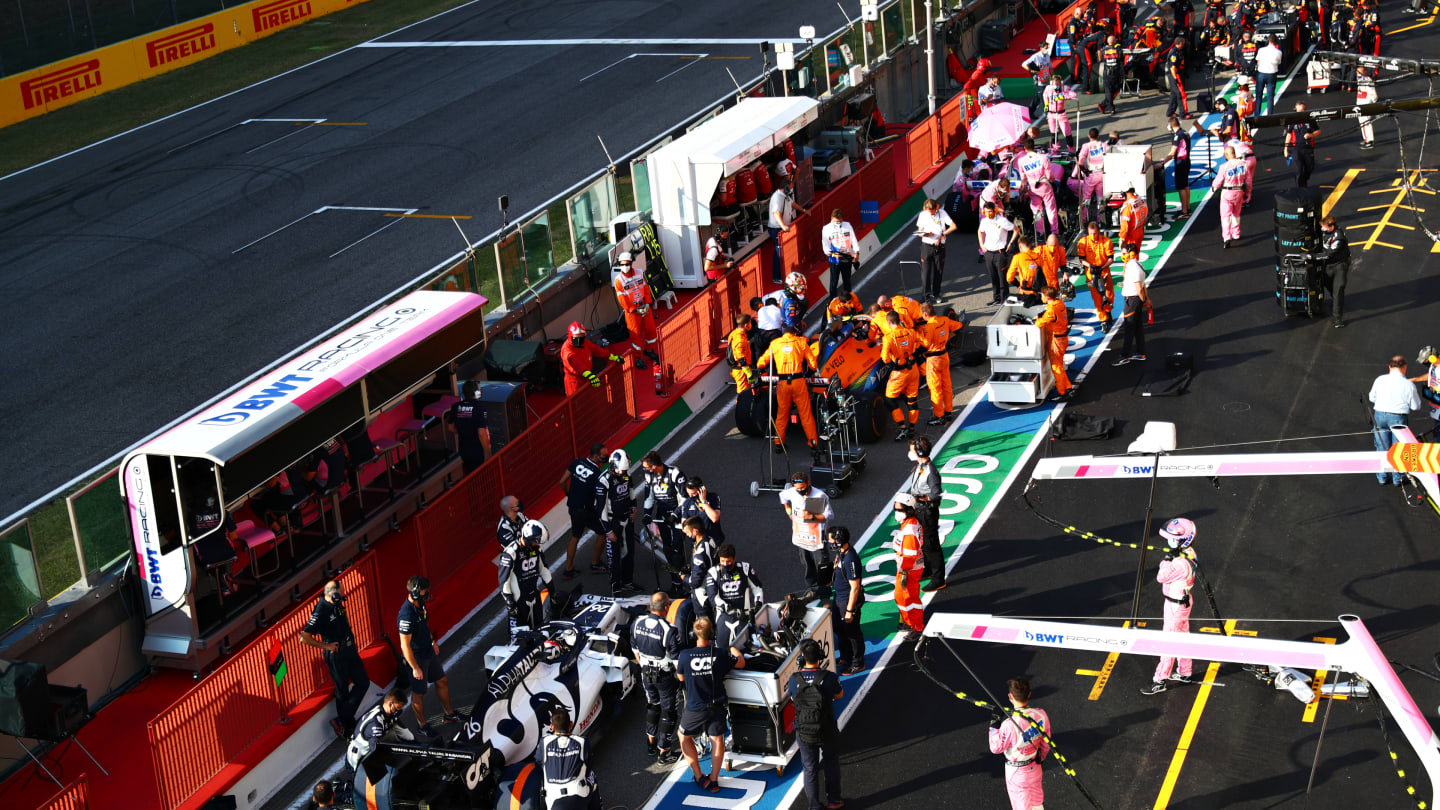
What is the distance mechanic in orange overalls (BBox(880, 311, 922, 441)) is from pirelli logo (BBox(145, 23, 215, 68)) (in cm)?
2816

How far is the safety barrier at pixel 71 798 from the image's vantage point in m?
13.7

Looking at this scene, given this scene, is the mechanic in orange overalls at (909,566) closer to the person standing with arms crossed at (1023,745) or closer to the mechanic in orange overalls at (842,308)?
the person standing with arms crossed at (1023,745)

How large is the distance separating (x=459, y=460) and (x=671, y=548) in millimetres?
3907

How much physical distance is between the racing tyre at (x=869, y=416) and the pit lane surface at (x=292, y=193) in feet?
33.2

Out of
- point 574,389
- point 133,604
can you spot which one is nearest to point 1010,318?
point 574,389

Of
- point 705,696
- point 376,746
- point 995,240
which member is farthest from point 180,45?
point 705,696

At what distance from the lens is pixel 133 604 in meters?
17.0

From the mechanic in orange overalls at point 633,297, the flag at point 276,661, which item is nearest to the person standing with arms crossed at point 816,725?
the flag at point 276,661

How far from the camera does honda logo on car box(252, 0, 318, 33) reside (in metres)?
45.8

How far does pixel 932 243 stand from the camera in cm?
2584

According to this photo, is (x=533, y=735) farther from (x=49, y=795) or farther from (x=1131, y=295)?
(x=1131, y=295)

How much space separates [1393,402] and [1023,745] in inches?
342

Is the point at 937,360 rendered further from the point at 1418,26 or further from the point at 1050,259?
the point at 1418,26

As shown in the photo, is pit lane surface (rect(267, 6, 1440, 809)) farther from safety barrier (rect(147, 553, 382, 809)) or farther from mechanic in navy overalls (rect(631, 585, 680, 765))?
safety barrier (rect(147, 553, 382, 809))
